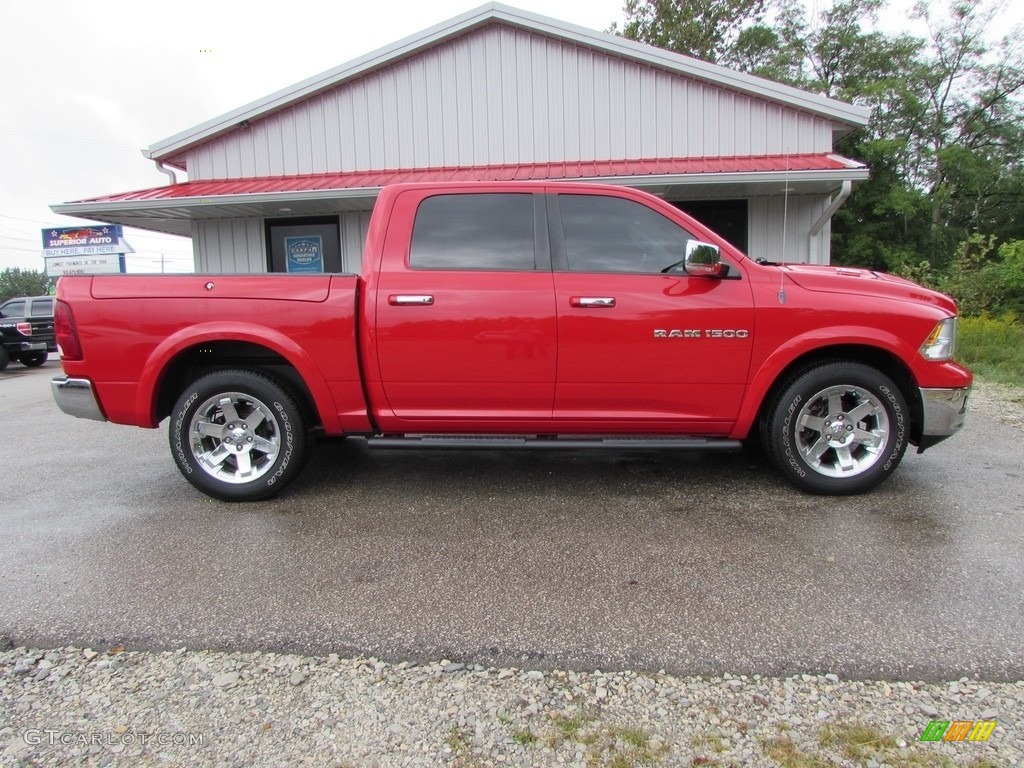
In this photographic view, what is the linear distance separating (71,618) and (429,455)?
2850mm

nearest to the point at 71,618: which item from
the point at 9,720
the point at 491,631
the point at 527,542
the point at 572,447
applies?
the point at 9,720

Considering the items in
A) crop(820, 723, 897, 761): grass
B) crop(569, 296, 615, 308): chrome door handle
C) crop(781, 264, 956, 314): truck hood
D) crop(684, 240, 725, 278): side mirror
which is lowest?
crop(820, 723, 897, 761): grass

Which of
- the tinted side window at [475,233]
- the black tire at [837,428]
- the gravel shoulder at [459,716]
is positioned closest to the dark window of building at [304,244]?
the tinted side window at [475,233]

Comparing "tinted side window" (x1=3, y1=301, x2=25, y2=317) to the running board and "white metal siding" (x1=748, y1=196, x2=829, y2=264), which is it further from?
"white metal siding" (x1=748, y1=196, x2=829, y2=264)

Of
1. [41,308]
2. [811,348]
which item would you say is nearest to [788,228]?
[811,348]

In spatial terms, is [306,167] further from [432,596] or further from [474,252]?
[432,596]

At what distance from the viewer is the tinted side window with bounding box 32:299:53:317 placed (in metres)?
16.8

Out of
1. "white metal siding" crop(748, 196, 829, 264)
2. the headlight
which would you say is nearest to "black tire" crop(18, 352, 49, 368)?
"white metal siding" crop(748, 196, 829, 264)

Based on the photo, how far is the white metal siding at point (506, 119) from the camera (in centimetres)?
1002

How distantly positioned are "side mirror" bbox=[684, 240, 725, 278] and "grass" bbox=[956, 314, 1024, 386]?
7.35 metres

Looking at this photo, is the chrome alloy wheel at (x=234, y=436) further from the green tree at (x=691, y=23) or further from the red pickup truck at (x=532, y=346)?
the green tree at (x=691, y=23)

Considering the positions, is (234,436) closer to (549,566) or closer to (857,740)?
(549,566)

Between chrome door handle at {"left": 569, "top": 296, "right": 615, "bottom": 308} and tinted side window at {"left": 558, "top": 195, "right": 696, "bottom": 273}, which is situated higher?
tinted side window at {"left": 558, "top": 195, "right": 696, "bottom": 273}

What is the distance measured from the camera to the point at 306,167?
1077 centimetres
